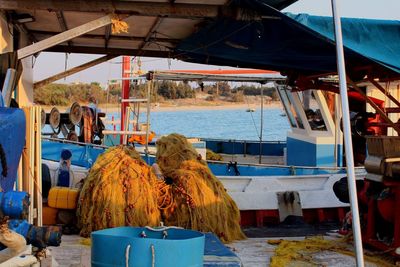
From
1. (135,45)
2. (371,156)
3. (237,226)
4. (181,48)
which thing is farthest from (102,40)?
(371,156)

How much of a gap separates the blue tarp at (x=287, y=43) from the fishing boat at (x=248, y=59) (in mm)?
13

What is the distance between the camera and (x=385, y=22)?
567 cm

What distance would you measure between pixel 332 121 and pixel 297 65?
4.30 metres

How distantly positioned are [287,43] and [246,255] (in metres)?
2.36

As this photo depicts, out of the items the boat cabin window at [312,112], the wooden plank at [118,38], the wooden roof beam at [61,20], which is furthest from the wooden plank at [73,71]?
the boat cabin window at [312,112]

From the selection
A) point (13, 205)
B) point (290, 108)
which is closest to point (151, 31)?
point (13, 205)

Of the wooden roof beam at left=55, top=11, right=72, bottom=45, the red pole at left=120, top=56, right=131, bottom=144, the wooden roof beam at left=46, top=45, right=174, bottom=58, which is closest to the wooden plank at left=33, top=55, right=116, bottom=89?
the wooden roof beam at left=46, top=45, right=174, bottom=58

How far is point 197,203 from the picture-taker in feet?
23.0

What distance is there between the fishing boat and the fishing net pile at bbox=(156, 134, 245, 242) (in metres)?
1.24

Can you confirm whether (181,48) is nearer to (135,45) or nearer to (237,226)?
(135,45)

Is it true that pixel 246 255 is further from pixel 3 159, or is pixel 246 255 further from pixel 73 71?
pixel 73 71

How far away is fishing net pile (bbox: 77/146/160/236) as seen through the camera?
680 cm

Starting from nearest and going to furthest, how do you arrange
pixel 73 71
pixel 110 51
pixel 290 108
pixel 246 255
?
pixel 246 255
pixel 110 51
pixel 73 71
pixel 290 108

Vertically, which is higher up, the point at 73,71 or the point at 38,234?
the point at 73,71
